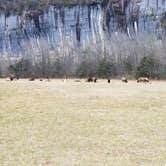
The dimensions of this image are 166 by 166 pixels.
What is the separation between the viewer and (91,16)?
8381 cm

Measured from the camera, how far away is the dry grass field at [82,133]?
10.1 m

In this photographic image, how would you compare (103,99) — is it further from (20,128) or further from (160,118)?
(20,128)

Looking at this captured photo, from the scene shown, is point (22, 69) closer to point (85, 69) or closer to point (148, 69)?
point (85, 69)

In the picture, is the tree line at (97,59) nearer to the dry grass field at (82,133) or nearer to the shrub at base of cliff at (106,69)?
the shrub at base of cliff at (106,69)

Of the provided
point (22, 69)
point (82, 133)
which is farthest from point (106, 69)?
point (82, 133)

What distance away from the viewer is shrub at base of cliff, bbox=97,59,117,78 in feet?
211

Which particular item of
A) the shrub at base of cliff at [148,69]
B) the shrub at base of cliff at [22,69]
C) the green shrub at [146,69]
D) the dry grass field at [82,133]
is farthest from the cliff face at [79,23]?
the dry grass field at [82,133]

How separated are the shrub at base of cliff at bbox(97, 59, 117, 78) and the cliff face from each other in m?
14.7

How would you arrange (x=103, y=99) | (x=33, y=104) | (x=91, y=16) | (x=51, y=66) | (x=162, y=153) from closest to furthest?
(x=162, y=153) < (x=33, y=104) < (x=103, y=99) < (x=51, y=66) < (x=91, y=16)

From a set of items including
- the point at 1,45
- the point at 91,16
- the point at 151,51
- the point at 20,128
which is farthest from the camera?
the point at 1,45

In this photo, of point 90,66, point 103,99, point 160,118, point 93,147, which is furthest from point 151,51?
point 93,147

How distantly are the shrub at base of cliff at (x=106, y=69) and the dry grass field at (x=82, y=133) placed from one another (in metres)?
42.6

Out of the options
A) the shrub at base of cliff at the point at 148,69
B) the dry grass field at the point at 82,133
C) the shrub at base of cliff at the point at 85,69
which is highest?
the dry grass field at the point at 82,133

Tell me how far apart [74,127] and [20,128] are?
1.57m
